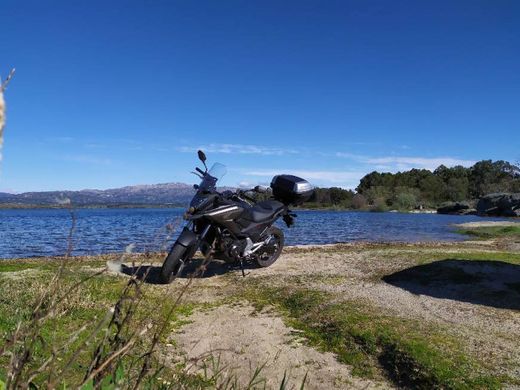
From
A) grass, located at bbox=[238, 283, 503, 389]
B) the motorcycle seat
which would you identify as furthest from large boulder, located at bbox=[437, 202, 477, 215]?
grass, located at bbox=[238, 283, 503, 389]

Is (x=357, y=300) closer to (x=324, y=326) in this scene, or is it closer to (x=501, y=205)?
(x=324, y=326)

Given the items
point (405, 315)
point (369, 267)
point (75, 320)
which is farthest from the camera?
point (369, 267)

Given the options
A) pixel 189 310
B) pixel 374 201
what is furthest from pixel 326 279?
pixel 374 201

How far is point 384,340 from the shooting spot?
5.75 metres

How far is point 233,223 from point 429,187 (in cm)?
12627

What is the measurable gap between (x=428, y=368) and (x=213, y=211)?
516cm

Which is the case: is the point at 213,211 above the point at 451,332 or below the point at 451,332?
above

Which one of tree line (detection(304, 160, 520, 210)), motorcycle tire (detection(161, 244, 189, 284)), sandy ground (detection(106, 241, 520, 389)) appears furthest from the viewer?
tree line (detection(304, 160, 520, 210))

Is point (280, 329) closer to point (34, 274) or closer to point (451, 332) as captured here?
point (451, 332)

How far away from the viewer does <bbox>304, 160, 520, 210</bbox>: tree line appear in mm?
112012

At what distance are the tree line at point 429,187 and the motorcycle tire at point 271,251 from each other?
95.8 meters

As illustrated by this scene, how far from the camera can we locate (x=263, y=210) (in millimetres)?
10523

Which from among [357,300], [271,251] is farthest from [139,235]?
[357,300]

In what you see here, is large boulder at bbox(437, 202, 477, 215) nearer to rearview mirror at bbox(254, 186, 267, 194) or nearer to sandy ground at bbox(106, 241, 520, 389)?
sandy ground at bbox(106, 241, 520, 389)
